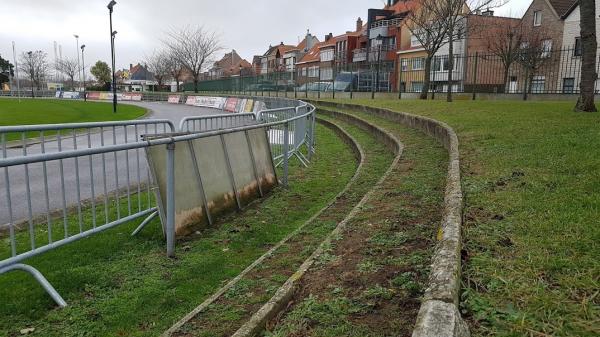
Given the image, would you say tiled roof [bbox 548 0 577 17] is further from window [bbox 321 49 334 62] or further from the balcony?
window [bbox 321 49 334 62]

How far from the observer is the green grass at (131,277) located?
3699 mm

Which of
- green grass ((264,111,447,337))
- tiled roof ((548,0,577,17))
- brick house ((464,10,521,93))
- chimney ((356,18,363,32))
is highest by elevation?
chimney ((356,18,363,32))

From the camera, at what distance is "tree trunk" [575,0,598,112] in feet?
37.8

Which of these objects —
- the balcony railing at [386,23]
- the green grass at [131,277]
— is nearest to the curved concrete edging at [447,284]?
the green grass at [131,277]

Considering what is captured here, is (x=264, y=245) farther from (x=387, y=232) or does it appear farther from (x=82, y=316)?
(x=82, y=316)

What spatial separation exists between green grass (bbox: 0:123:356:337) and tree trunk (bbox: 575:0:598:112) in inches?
346

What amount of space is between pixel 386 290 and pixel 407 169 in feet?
14.4

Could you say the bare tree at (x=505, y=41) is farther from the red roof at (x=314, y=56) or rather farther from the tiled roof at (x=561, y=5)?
the red roof at (x=314, y=56)

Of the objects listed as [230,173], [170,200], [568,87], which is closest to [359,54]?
[568,87]

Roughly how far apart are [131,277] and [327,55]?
77.2 metres

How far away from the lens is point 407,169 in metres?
7.25

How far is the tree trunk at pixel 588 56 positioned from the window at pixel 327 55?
67.0 metres

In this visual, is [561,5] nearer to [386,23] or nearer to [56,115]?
[386,23]

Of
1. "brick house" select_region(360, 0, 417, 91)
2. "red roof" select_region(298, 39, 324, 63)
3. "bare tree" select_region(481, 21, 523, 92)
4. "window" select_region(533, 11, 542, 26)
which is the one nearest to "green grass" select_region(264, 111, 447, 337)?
"bare tree" select_region(481, 21, 523, 92)
